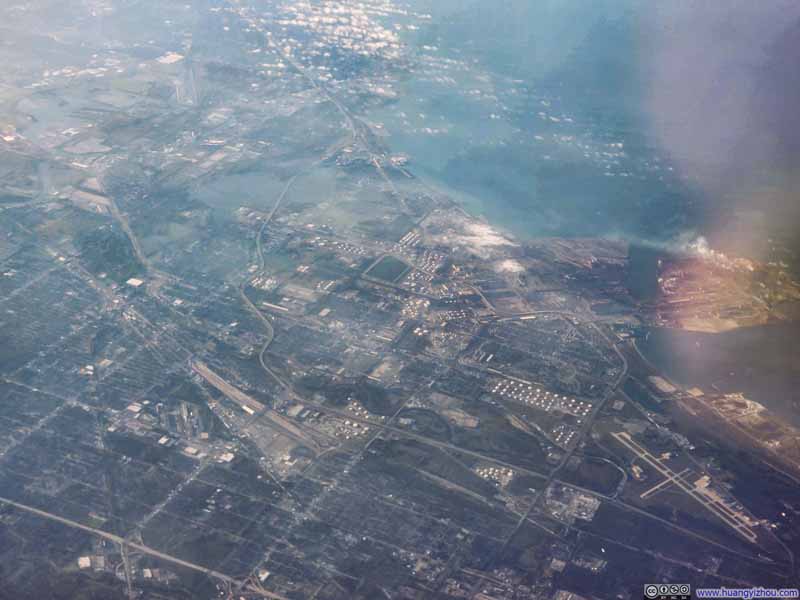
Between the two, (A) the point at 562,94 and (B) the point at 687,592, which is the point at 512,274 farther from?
(A) the point at 562,94

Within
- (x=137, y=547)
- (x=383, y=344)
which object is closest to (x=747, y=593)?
(x=383, y=344)

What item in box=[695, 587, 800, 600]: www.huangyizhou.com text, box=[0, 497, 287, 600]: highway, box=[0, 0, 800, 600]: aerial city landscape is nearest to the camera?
box=[695, 587, 800, 600]: www.huangyizhou.com text

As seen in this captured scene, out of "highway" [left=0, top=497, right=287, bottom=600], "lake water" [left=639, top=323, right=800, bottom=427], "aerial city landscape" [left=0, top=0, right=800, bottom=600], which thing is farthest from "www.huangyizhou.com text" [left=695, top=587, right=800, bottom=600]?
"highway" [left=0, top=497, right=287, bottom=600]

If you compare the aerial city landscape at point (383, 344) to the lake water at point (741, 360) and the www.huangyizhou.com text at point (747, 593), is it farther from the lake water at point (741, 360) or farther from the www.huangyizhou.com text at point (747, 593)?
the www.huangyizhou.com text at point (747, 593)

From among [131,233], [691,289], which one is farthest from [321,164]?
[691,289]

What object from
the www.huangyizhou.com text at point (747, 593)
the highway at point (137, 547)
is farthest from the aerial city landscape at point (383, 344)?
the www.huangyizhou.com text at point (747, 593)

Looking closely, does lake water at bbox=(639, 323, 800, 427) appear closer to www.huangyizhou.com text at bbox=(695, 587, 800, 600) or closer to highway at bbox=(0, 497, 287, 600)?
www.huangyizhou.com text at bbox=(695, 587, 800, 600)
